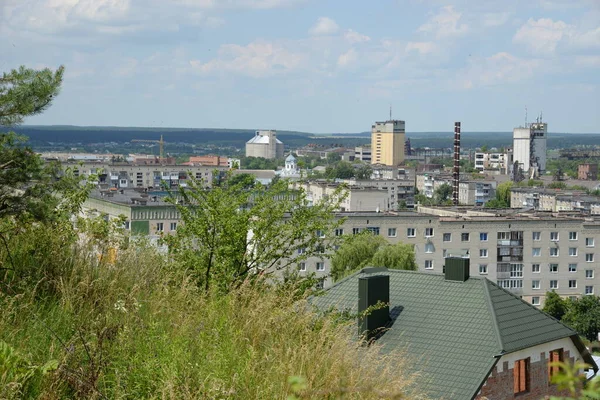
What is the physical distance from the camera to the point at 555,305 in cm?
5050

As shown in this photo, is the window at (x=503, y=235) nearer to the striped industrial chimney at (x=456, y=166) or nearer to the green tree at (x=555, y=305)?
the green tree at (x=555, y=305)

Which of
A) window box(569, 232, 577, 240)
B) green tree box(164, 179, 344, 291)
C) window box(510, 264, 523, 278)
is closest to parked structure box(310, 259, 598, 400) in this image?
green tree box(164, 179, 344, 291)

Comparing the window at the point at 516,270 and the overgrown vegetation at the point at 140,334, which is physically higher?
the overgrown vegetation at the point at 140,334

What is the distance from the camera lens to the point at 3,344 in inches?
176

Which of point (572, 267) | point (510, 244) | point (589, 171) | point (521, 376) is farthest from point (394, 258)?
point (589, 171)

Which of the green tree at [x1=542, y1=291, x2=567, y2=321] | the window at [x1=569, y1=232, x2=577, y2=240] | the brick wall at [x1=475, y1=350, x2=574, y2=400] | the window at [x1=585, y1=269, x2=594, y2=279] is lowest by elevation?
the green tree at [x1=542, y1=291, x2=567, y2=321]

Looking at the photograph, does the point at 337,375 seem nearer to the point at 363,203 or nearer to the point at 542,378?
the point at 542,378

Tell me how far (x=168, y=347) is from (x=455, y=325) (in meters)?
8.04

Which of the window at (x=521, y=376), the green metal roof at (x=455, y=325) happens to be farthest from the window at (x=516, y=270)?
the window at (x=521, y=376)

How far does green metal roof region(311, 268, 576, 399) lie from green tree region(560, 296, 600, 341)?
113ft

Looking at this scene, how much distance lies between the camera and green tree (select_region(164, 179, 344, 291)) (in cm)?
916

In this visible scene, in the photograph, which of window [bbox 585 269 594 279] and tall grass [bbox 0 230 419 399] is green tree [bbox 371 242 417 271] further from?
window [bbox 585 269 594 279]

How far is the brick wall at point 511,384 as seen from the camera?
11.4m

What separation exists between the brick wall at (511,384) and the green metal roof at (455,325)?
0.20 m
